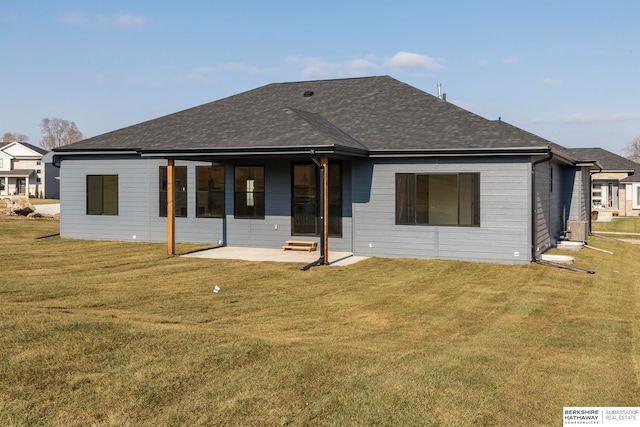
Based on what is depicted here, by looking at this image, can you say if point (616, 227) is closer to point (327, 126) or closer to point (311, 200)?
point (327, 126)

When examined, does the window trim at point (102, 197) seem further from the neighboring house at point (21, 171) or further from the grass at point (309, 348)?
the neighboring house at point (21, 171)

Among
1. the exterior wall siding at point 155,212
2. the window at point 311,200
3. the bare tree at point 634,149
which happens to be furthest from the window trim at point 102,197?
the bare tree at point 634,149

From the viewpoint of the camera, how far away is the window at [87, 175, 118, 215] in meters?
20.8

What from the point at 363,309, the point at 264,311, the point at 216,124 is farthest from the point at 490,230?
the point at 216,124

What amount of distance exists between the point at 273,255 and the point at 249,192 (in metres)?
2.99

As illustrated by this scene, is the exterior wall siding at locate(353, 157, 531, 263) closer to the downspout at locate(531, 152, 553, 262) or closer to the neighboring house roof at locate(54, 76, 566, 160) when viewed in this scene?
the downspout at locate(531, 152, 553, 262)

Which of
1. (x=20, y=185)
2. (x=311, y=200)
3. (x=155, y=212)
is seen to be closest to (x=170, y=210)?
(x=155, y=212)

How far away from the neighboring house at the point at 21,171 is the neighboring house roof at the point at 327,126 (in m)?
51.9

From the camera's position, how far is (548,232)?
759 inches

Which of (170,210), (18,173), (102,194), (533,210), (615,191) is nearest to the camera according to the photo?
(533,210)

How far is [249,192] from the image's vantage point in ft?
62.7

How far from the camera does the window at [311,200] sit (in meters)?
18.0

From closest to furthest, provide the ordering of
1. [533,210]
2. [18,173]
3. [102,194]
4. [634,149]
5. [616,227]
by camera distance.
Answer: [533,210]
[102,194]
[616,227]
[18,173]
[634,149]

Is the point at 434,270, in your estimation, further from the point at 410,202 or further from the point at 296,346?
the point at 296,346
